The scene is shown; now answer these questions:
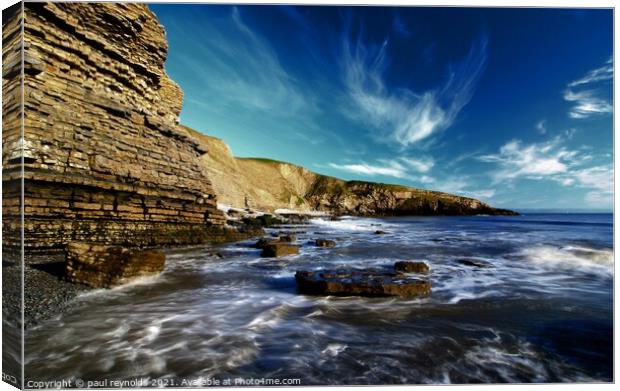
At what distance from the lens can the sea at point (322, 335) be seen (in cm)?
265

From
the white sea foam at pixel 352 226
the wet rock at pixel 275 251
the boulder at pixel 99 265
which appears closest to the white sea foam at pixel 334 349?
the boulder at pixel 99 265

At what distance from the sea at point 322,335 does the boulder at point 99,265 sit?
253mm

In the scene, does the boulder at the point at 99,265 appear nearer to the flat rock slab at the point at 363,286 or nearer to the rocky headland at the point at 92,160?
the rocky headland at the point at 92,160

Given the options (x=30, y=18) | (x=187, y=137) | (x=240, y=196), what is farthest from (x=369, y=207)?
Answer: (x=30, y=18)

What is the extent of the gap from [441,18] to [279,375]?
4236 mm

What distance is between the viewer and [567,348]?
3090 mm

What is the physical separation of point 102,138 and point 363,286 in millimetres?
8315

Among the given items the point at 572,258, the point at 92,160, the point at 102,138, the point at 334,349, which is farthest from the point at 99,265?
the point at 572,258

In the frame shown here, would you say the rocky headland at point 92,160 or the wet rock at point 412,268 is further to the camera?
the wet rock at point 412,268

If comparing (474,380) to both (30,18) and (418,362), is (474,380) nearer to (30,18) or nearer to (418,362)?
(418,362)

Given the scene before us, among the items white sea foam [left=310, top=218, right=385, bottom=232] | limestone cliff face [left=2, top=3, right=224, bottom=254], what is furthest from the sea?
white sea foam [left=310, top=218, right=385, bottom=232]

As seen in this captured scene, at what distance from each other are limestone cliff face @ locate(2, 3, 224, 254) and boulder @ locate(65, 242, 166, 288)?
8.63ft

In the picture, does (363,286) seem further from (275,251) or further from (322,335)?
(275,251)

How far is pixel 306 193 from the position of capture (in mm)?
75875
